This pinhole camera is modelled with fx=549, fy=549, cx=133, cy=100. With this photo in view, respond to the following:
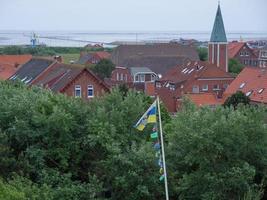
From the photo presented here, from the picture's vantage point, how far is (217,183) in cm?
1978

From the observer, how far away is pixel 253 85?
5534 centimetres

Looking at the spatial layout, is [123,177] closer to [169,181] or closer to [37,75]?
[169,181]

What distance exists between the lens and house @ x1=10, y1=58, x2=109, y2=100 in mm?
43781

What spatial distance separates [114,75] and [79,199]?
63.9 meters

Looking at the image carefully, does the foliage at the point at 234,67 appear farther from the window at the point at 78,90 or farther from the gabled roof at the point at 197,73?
the window at the point at 78,90

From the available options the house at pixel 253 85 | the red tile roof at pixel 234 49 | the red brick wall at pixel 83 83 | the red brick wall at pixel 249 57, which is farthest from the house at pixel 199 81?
the red brick wall at pixel 249 57

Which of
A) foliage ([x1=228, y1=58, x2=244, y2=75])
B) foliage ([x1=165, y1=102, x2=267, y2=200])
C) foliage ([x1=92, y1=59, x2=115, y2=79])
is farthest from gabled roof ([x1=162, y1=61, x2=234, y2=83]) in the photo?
foliage ([x1=165, y1=102, x2=267, y2=200])

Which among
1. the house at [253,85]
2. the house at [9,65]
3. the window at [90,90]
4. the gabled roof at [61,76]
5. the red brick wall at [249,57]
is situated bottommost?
the red brick wall at [249,57]

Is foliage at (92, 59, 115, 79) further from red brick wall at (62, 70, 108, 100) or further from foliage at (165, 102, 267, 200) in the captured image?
foliage at (165, 102, 267, 200)

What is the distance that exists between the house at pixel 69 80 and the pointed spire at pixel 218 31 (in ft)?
119

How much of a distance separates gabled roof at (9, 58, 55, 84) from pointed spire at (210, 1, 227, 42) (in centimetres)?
3348

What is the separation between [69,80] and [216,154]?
24950 millimetres

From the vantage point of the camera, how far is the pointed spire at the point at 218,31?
276 feet

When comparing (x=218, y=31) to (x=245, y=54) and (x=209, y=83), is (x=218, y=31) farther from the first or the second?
(x=245, y=54)
